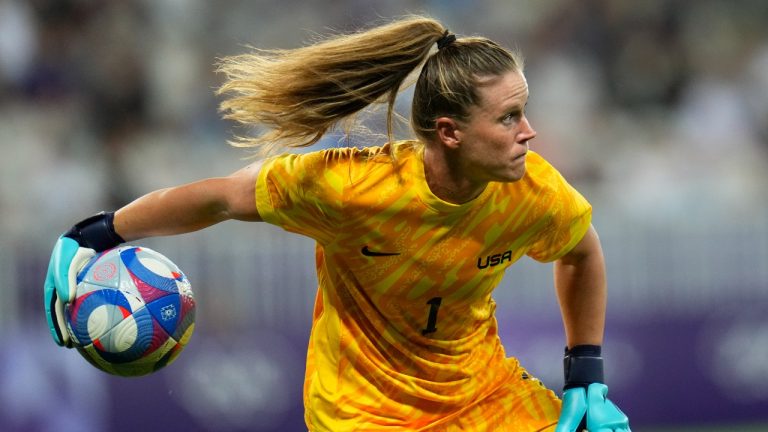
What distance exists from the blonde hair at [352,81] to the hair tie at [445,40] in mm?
16

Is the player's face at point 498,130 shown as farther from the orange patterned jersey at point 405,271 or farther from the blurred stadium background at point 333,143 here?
the blurred stadium background at point 333,143

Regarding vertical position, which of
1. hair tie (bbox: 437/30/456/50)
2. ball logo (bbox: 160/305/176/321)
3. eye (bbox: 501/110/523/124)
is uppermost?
hair tie (bbox: 437/30/456/50)

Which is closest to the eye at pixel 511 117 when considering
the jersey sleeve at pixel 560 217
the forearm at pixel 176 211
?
the jersey sleeve at pixel 560 217

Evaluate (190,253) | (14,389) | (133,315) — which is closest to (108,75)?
(190,253)

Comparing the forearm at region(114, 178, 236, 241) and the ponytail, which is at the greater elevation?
the ponytail

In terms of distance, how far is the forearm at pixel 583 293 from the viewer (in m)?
4.95

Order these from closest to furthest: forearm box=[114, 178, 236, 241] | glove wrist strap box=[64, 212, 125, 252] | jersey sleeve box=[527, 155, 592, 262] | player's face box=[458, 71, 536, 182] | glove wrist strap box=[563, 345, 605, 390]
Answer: player's face box=[458, 71, 536, 182] → forearm box=[114, 178, 236, 241] → jersey sleeve box=[527, 155, 592, 262] → glove wrist strap box=[64, 212, 125, 252] → glove wrist strap box=[563, 345, 605, 390]

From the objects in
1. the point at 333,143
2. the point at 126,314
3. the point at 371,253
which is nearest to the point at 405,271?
the point at 371,253

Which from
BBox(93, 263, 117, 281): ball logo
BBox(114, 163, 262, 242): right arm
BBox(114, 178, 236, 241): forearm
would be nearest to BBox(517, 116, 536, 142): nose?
BBox(114, 163, 262, 242): right arm

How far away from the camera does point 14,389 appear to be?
28.0ft

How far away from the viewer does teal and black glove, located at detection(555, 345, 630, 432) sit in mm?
4805

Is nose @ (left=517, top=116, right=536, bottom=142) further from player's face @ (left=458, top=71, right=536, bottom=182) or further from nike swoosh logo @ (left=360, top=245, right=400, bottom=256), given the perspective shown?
nike swoosh logo @ (left=360, top=245, right=400, bottom=256)

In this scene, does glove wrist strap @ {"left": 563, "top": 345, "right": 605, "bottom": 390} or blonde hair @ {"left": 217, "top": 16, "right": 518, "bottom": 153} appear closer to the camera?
blonde hair @ {"left": 217, "top": 16, "right": 518, "bottom": 153}

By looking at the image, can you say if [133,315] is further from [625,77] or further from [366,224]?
[625,77]
